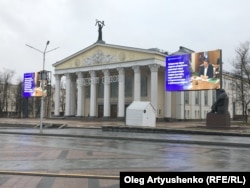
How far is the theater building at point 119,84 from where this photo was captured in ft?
243

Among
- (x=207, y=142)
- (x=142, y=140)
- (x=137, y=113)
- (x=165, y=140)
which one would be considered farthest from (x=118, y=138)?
(x=137, y=113)

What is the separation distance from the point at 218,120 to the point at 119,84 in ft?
130

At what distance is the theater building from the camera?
7412 centimetres

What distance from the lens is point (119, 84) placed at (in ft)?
255

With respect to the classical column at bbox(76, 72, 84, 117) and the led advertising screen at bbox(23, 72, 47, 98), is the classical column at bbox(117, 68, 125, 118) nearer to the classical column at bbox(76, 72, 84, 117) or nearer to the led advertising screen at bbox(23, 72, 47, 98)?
the classical column at bbox(76, 72, 84, 117)

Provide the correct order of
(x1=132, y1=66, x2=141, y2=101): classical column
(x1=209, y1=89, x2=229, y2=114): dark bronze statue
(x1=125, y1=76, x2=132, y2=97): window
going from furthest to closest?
(x1=125, y1=76, x2=132, y2=97): window, (x1=132, y1=66, x2=141, y2=101): classical column, (x1=209, y1=89, x2=229, y2=114): dark bronze statue

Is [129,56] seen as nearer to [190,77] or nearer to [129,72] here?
[129,72]

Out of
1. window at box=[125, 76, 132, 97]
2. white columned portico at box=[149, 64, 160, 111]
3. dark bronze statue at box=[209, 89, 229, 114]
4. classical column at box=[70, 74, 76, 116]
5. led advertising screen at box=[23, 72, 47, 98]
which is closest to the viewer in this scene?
dark bronze statue at box=[209, 89, 229, 114]

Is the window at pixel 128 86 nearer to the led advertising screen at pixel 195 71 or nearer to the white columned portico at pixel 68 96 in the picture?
the white columned portico at pixel 68 96

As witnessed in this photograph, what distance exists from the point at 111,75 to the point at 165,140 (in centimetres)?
5857

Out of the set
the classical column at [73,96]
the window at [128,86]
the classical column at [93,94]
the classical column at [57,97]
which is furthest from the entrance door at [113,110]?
the classical column at [57,97]

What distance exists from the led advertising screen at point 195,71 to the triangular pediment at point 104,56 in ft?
79.8

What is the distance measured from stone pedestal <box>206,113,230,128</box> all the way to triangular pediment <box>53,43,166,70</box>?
3262 centimetres

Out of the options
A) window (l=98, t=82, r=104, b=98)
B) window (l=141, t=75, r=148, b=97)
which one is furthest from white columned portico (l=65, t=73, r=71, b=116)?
window (l=141, t=75, r=148, b=97)
